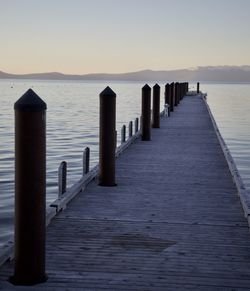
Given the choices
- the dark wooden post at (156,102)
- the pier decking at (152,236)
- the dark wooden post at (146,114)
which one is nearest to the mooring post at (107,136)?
the pier decking at (152,236)

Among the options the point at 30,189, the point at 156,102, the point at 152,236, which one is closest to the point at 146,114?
the point at 156,102

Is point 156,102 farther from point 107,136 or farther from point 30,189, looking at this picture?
point 30,189

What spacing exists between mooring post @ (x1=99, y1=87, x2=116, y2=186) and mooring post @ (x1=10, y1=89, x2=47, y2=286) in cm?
514

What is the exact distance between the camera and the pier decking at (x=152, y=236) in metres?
6.20

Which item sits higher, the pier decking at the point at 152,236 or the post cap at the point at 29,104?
the post cap at the point at 29,104

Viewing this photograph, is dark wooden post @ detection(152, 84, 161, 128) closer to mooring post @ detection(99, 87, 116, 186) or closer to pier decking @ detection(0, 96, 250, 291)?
pier decking @ detection(0, 96, 250, 291)

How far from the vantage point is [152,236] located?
7.84 m

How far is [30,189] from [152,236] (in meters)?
2.57

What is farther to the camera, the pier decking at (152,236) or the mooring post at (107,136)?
the mooring post at (107,136)

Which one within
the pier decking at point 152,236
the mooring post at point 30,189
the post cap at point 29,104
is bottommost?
the pier decking at point 152,236

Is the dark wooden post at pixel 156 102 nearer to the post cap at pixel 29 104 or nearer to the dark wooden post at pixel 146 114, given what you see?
the dark wooden post at pixel 146 114

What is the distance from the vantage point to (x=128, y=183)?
464 inches

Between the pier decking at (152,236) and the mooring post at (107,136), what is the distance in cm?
28

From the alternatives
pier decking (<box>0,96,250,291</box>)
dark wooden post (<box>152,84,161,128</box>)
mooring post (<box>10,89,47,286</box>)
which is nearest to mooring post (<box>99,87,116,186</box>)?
pier decking (<box>0,96,250,291</box>)
